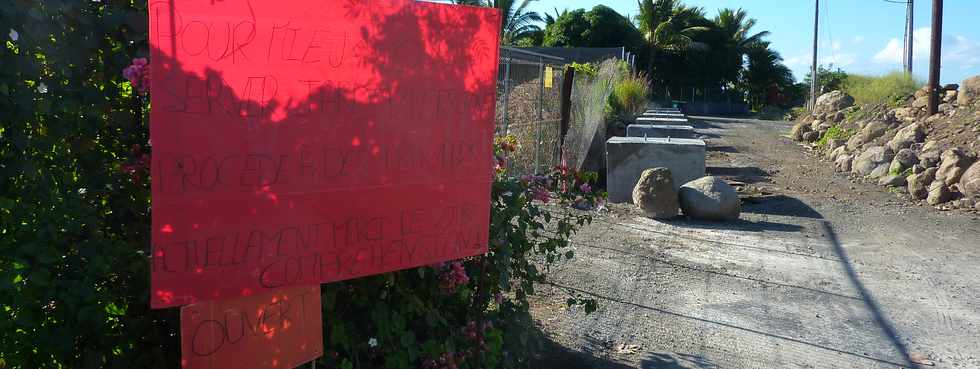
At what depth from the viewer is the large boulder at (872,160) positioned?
13742mm

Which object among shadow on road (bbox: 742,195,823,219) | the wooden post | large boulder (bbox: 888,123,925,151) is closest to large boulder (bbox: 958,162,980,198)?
shadow on road (bbox: 742,195,823,219)

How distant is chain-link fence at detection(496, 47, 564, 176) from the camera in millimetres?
9438

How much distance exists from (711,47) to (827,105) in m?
30.3

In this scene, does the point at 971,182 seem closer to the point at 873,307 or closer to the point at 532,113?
the point at 532,113

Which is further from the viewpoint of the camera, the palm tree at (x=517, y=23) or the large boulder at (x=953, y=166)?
the palm tree at (x=517, y=23)

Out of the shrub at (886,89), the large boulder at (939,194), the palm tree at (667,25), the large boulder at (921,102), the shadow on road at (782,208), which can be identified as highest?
the palm tree at (667,25)

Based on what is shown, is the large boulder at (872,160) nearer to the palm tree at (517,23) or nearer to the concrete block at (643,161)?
the concrete block at (643,161)

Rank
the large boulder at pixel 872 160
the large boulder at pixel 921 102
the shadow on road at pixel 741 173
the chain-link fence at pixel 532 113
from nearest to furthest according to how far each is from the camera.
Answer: the chain-link fence at pixel 532 113
the large boulder at pixel 872 160
the shadow on road at pixel 741 173
the large boulder at pixel 921 102

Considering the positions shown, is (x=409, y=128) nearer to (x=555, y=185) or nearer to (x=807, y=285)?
(x=555, y=185)

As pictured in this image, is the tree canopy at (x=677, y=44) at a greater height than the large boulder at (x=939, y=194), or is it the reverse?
the tree canopy at (x=677, y=44)

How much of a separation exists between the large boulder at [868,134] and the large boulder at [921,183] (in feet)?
18.4

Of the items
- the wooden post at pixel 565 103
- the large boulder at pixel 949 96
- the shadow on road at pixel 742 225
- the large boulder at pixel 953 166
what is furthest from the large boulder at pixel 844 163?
the wooden post at pixel 565 103

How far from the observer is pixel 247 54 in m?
2.44

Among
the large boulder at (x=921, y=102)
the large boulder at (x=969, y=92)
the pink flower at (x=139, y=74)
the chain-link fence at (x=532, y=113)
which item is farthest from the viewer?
the large boulder at (x=921, y=102)
